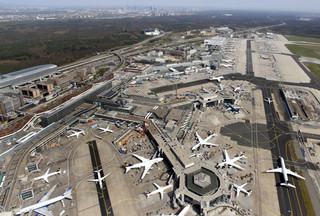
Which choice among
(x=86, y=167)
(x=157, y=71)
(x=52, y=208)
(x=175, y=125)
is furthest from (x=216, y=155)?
(x=157, y=71)

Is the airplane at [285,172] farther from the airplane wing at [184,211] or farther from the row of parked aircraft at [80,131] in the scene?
the row of parked aircraft at [80,131]

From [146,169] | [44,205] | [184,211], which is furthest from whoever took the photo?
[146,169]

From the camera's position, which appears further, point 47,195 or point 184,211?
point 47,195

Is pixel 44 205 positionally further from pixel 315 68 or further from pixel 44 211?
pixel 315 68

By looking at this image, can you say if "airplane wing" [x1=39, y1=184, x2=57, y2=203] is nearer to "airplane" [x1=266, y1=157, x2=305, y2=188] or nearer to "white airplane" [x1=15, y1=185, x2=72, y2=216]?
"white airplane" [x1=15, y1=185, x2=72, y2=216]

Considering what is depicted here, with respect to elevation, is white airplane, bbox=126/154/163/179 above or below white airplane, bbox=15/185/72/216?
above

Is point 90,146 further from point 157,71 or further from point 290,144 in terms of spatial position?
point 157,71

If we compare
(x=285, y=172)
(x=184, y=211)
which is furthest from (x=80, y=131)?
(x=285, y=172)

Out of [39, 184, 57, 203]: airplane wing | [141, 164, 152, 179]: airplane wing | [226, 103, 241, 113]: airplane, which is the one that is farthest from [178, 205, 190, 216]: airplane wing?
[226, 103, 241, 113]: airplane

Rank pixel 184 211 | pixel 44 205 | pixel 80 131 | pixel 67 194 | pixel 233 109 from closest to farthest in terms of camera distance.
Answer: pixel 184 211, pixel 44 205, pixel 67 194, pixel 80 131, pixel 233 109

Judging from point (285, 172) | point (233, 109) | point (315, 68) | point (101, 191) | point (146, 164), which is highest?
point (315, 68)

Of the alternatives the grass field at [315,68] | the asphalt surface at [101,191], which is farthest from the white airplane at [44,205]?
the grass field at [315,68]
